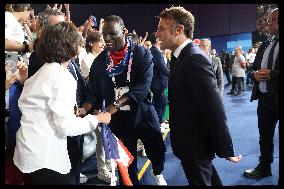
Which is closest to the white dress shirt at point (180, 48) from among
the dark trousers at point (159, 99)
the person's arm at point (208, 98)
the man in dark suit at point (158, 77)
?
the person's arm at point (208, 98)

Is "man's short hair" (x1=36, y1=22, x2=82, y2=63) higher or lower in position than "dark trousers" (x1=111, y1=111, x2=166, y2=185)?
higher

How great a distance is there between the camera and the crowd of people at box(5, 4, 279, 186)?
214 centimetres

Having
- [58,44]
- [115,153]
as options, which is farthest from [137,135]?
[58,44]

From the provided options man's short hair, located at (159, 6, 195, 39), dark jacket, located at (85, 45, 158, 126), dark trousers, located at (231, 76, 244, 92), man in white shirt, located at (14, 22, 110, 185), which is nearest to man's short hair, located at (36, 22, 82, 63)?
man in white shirt, located at (14, 22, 110, 185)

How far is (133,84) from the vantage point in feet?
10.5

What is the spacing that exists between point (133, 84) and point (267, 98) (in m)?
1.75

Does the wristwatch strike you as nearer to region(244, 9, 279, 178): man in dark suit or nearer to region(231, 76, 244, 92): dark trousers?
region(244, 9, 279, 178): man in dark suit

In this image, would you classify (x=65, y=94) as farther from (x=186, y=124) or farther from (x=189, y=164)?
(x=189, y=164)

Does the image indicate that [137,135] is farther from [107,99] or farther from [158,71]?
[158,71]

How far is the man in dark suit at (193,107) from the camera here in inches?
93.7

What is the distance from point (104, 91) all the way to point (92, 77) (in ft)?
0.62

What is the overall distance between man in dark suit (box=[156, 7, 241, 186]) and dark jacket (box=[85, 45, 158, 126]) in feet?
1.84

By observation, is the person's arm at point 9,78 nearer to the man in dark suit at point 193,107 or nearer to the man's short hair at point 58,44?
the man's short hair at point 58,44

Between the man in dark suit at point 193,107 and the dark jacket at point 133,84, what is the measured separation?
560 millimetres
